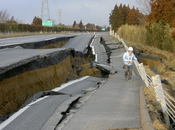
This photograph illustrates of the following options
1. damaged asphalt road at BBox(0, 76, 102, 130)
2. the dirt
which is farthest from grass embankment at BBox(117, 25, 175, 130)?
the dirt

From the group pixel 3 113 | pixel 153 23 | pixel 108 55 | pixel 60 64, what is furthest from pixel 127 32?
pixel 3 113

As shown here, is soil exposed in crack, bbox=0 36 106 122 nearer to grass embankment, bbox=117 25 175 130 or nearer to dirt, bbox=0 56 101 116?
dirt, bbox=0 56 101 116

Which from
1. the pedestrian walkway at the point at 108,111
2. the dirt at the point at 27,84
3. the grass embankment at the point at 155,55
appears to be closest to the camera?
the pedestrian walkway at the point at 108,111

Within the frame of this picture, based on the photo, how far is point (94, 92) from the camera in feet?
27.3

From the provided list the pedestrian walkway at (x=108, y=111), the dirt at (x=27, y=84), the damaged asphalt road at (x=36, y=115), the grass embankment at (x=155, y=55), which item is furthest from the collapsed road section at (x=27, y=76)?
the grass embankment at (x=155, y=55)

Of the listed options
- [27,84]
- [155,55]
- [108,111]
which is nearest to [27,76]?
[27,84]

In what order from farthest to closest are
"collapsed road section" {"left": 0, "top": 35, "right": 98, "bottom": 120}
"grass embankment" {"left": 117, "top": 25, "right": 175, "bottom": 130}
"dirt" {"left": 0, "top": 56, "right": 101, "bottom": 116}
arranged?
"grass embankment" {"left": 117, "top": 25, "right": 175, "bottom": 130}
"collapsed road section" {"left": 0, "top": 35, "right": 98, "bottom": 120}
"dirt" {"left": 0, "top": 56, "right": 101, "bottom": 116}

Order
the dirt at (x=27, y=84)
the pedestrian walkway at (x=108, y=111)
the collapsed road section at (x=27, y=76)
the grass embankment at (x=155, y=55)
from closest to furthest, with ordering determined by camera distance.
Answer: the pedestrian walkway at (x=108, y=111) → the dirt at (x=27, y=84) → the collapsed road section at (x=27, y=76) → the grass embankment at (x=155, y=55)

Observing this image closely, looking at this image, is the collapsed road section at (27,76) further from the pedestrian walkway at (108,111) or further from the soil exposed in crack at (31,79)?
the pedestrian walkway at (108,111)

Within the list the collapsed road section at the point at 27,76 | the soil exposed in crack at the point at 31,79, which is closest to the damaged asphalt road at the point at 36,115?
the soil exposed in crack at the point at 31,79

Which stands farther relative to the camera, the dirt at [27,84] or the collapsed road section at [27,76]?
the collapsed road section at [27,76]

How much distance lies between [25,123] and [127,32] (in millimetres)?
34269

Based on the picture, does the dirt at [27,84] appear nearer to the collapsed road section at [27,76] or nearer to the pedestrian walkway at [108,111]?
the collapsed road section at [27,76]

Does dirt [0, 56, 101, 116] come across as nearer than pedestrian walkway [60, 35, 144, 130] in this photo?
No
